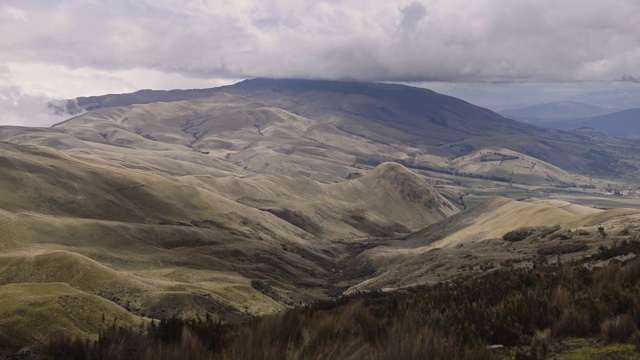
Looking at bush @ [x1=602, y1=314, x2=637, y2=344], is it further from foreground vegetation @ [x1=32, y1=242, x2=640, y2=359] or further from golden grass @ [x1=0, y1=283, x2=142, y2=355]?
golden grass @ [x1=0, y1=283, x2=142, y2=355]

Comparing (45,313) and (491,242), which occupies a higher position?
(45,313)

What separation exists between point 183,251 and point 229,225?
4704 cm

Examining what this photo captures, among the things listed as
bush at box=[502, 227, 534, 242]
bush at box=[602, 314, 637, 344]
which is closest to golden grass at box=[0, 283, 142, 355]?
bush at box=[602, 314, 637, 344]

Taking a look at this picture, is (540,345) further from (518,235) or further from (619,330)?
(518,235)

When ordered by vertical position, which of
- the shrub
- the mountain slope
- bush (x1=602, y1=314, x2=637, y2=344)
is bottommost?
the mountain slope

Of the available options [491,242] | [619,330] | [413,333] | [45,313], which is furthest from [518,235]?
[413,333]

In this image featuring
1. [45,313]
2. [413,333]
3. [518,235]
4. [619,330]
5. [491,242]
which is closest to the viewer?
[413,333]

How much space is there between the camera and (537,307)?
1032 centimetres

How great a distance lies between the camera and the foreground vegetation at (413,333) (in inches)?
268

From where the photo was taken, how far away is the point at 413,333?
6.84m

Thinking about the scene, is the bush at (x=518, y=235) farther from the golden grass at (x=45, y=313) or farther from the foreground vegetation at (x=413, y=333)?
the foreground vegetation at (x=413, y=333)

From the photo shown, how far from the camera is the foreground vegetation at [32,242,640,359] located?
681 cm

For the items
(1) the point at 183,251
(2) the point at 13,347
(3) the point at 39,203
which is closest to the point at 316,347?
(2) the point at 13,347

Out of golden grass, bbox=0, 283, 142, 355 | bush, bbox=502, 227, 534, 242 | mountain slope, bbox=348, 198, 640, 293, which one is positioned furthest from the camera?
bush, bbox=502, 227, 534, 242
